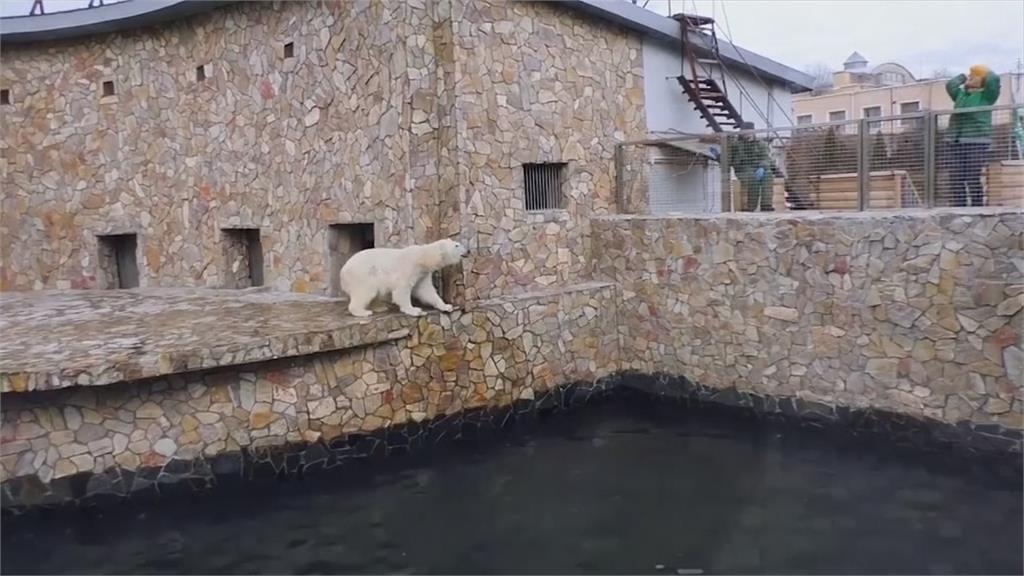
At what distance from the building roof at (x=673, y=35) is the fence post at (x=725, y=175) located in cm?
221

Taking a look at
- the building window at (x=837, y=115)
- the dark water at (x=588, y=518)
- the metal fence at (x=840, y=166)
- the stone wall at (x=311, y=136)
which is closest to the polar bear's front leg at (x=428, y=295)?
the stone wall at (x=311, y=136)

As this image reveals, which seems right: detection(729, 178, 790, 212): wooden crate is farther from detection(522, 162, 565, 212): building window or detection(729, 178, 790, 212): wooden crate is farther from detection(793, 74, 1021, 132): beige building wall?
detection(793, 74, 1021, 132): beige building wall

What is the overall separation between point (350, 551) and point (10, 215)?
9905 millimetres

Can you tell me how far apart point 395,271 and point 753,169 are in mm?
4407

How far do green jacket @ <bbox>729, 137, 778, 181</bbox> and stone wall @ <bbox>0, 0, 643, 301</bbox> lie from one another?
166cm

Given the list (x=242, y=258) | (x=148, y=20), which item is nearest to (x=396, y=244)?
(x=242, y=258)

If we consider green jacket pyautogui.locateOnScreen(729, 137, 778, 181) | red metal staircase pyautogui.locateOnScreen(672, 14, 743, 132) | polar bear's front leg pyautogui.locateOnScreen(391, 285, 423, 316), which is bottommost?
polar bear's front leg pyautogui.locateOnScreen(391, 285, 423, 316)

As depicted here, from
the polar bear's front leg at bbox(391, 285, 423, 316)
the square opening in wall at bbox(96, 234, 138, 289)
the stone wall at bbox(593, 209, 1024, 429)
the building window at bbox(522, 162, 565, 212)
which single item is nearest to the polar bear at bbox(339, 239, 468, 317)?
the polar bear's front leg at bbox(391, 285, 423, 316)

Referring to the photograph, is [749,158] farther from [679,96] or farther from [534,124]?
[679,96]

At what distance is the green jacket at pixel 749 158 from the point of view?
31.7 ft

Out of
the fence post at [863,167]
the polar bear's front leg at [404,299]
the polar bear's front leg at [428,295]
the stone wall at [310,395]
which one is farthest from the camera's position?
the polar bear's front leg at [428,295]

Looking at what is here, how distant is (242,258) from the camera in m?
11.4

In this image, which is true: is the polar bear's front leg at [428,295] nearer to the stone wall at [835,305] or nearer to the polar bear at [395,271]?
the polar bear at [395,271]

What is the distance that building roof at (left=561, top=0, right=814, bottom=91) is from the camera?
405 inches
